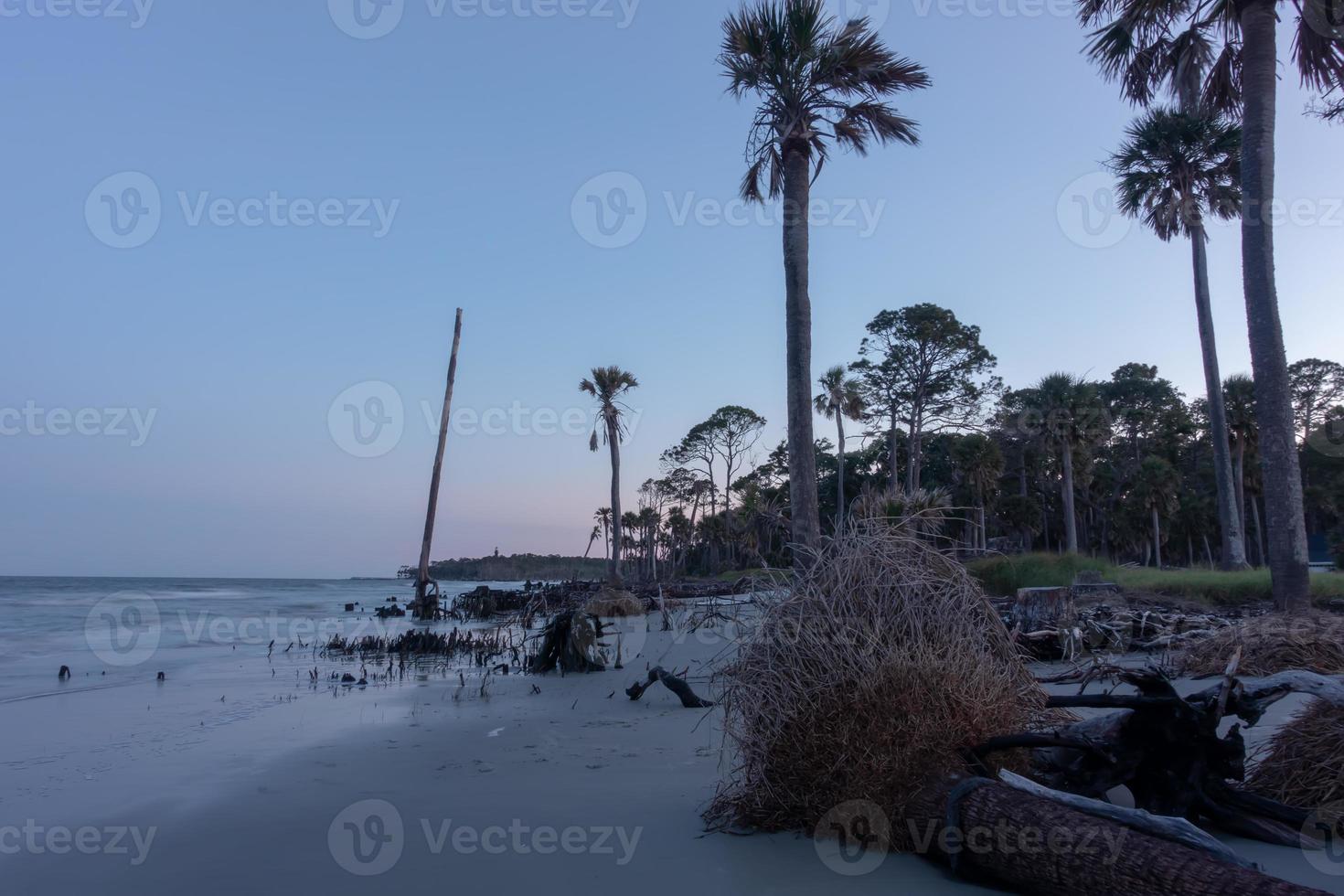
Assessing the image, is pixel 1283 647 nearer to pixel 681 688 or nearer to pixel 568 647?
pixel 681 688

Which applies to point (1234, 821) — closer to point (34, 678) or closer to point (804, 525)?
point (804, 525)

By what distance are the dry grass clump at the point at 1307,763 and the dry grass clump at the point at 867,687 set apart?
1.15 metres

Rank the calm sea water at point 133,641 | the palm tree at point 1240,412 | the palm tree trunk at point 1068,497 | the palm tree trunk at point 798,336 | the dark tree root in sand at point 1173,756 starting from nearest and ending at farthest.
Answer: the dark tree root in sand at point 1173,756
the palm tree trunk at point 798,336
the calm sea water at point 133,641
the palm tree trunk at point 1068,497
the palm tree at point 1240,412

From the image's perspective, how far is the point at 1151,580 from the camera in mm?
21484

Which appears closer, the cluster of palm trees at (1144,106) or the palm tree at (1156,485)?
the cluster of palm trees at (1144,106)

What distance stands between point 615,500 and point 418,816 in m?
30.3

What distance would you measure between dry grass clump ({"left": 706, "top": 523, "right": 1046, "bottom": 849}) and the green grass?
10.5 metres

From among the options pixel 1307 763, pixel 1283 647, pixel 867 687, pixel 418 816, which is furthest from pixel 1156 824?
pixel 418 816

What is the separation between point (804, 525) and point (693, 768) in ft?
12.8

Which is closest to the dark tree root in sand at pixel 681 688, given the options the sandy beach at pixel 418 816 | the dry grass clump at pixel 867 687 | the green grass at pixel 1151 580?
the sandy beach at pixel 418 816

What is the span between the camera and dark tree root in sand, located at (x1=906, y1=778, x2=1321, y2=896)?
276 centimetres

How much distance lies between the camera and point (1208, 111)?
15094mm

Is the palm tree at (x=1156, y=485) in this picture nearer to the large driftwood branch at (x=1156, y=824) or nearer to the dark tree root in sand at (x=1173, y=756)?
the dark tree root in sand at (x=1173, y=756)

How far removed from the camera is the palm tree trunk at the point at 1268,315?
39.7 feet
